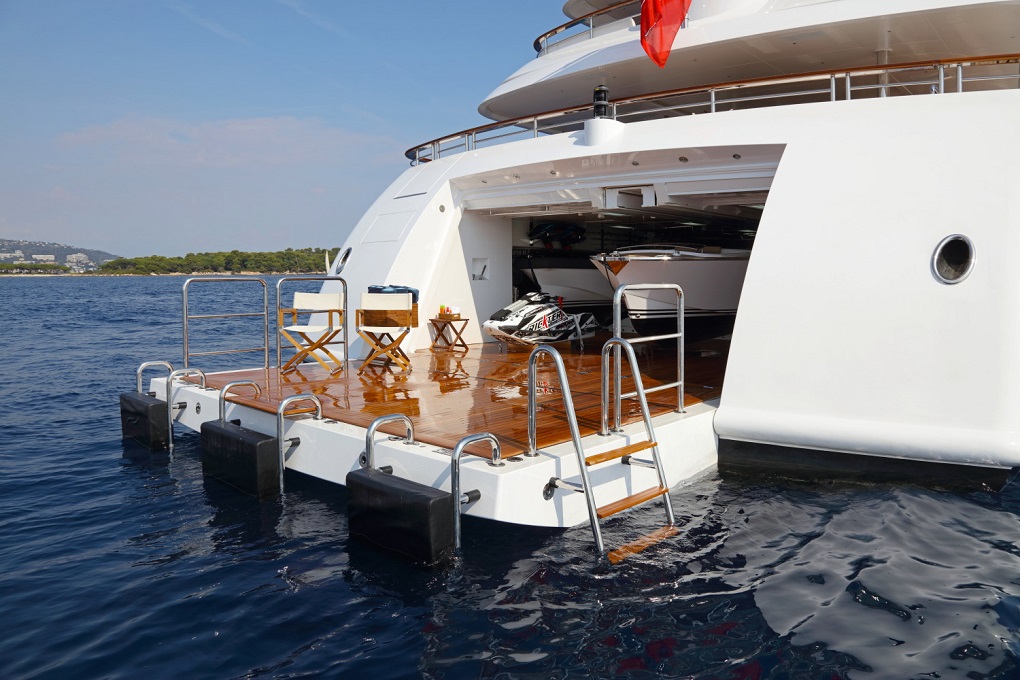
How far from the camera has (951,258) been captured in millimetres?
5113

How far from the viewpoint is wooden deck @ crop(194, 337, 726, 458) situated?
16.8 ft

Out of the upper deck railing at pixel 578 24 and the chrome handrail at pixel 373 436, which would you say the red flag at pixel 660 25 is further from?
the chrome handrail at pixel 373 436

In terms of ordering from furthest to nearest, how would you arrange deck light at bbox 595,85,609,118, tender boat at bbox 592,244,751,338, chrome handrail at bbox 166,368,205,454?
1. tender boat at bbox 592,244,751,338
2. deck light at bbox 595,85,609,118
3. chrome handrail at bbox 166,368,205,454

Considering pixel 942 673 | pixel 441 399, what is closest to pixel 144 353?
pixel 441 399

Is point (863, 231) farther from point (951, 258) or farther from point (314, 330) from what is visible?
point (314, 330)

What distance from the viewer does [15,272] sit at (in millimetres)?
111688

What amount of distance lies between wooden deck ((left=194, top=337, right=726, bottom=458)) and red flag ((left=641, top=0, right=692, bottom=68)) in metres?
3.36

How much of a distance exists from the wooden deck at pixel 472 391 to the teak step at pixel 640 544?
763 mm

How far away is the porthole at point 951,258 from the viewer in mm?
5043

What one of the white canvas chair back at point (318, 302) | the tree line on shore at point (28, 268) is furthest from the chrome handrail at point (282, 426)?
the tree line on shore at point (28, 268)

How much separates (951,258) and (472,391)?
151 inches

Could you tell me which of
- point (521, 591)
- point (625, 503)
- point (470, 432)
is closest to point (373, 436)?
point (470, 432)

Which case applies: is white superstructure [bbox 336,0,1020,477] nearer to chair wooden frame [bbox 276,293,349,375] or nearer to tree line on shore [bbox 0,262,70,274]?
chair wooden frame [bbox 276,293,349,375]

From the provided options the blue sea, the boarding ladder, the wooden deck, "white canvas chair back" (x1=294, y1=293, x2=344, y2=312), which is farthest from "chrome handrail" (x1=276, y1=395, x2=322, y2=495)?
"white canvas chair back" (x1=294, y1=293, x2=344, y2=312)
